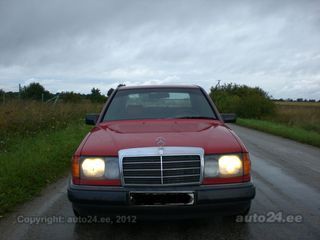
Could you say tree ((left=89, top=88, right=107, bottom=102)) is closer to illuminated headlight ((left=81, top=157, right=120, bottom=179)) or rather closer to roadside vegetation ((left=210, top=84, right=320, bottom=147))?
roadside vegetation ((left=210, top=84, right=320, bottom=147))

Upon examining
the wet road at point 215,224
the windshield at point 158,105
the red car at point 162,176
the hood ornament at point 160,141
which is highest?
the windshield at point 158,105

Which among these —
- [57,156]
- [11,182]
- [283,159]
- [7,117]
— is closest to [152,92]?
[11,182]

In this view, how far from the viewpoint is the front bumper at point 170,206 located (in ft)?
13.5

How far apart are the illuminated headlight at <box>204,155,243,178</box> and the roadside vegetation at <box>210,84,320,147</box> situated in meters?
13.1

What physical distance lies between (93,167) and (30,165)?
417 centimetres

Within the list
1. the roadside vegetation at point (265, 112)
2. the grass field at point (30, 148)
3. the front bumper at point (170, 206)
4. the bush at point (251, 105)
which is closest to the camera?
the front bumper at point (170, 206)

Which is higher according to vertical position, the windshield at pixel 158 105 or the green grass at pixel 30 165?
the windshield at pixel 158 105

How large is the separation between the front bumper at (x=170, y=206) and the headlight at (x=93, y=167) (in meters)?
0.14

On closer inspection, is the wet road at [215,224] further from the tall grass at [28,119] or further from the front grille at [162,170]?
the tall grass at [28,119]

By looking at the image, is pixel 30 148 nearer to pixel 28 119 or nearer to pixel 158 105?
pixel 28 119

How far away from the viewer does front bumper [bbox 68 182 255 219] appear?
163 inches

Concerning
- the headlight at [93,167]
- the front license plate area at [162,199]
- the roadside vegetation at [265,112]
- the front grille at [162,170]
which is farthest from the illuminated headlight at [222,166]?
the roadside vegetation at [265,112]

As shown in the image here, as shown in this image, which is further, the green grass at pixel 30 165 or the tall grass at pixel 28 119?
the tall grass at pixel 28 119

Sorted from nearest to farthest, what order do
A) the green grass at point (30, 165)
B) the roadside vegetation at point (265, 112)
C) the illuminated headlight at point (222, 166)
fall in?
1. the illuminated headlight at point (222, 166)
2. the green grass at point (30, 165)
3. the roadside vegetation at point (265, 112)
